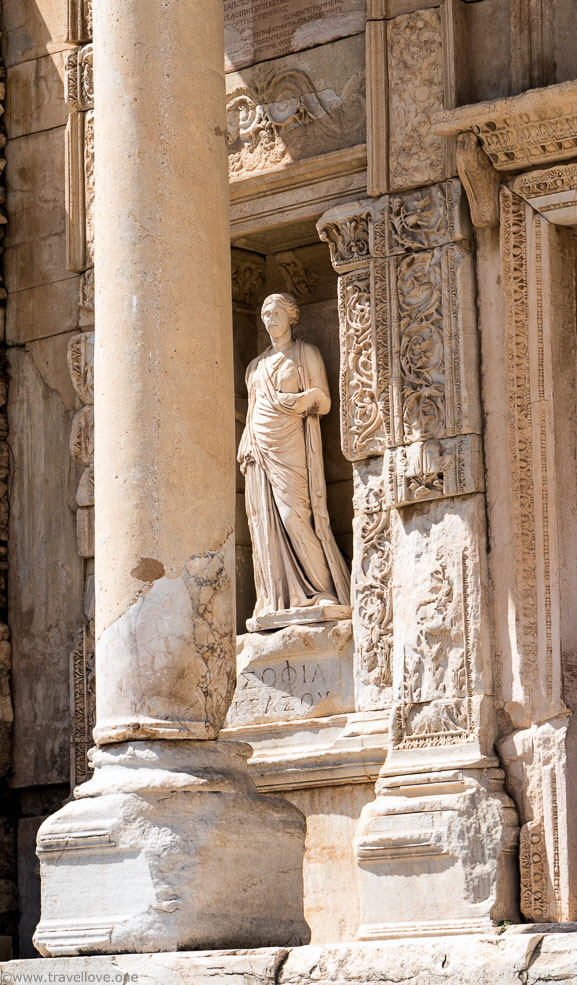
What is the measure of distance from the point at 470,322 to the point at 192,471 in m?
2.83

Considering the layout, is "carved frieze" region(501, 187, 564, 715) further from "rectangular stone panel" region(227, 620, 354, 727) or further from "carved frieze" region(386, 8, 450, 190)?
"rectangular stone panel" region(227, 620, 354, 727)

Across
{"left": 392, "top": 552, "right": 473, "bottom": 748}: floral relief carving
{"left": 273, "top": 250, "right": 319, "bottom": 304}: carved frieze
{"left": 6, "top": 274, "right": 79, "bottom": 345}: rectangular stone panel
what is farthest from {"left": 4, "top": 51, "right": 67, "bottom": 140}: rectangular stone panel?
{"left": 392, "top": 552, "right": 473, "bottom": 748}: floral relief carving

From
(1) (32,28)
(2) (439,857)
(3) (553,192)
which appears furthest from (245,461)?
(1) (32,28)

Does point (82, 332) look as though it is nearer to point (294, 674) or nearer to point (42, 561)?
point (42, 561)

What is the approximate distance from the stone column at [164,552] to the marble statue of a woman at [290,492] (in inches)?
109

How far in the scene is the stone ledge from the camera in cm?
764

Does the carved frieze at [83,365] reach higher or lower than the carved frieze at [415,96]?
lower

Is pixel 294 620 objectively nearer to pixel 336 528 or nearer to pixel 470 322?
pixel 336 528

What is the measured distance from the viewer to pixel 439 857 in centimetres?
1146

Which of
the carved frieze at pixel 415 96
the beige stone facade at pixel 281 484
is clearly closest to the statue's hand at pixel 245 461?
the beige stone facade at pixel 281 484

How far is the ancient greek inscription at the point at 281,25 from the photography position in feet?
43.1

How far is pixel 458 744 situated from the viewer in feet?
38.3

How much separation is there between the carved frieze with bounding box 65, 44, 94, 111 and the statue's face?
2459mm

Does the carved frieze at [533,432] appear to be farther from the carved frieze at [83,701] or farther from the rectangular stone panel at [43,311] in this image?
the rectangular stone panel at [43,311]
